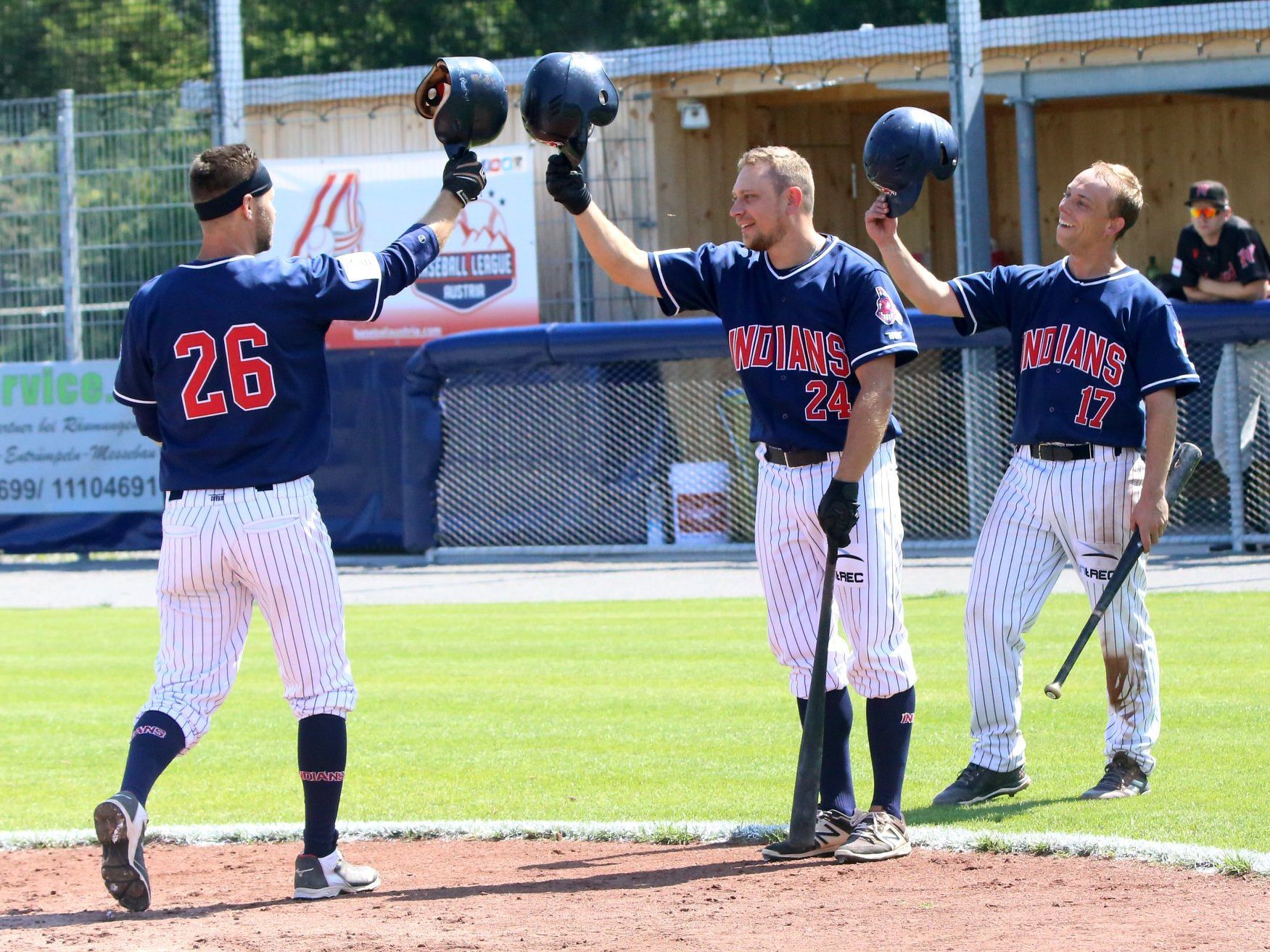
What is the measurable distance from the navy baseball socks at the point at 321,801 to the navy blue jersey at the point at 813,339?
1.51 meters

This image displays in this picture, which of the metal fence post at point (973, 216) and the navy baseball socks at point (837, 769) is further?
the metal fence post at point (973, 216)

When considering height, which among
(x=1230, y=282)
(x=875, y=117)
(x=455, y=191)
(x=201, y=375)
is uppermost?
(x=875, y=117)

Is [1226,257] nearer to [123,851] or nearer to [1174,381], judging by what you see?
[1174,381]

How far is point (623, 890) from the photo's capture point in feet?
15.6

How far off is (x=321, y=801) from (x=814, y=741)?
1.39 meters

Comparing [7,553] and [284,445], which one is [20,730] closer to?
[284,445]

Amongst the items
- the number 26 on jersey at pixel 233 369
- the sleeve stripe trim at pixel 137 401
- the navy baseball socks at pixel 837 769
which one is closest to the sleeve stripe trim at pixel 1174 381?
the navy baseball socks at pixel 837 769

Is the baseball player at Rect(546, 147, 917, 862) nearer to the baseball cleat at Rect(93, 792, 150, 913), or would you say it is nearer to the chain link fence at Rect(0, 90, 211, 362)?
the baseball cleat at Rect(93, 792, 150, 913)

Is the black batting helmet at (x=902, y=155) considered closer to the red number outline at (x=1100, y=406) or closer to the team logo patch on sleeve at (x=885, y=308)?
the team logo patch on sleeve at (x=885, y=308)

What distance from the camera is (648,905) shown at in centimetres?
456

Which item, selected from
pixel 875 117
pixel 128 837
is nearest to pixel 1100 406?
pixel 128 837

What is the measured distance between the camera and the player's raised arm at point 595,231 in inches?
205

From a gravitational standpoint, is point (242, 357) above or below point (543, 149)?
below

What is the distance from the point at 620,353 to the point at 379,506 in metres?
2.75
